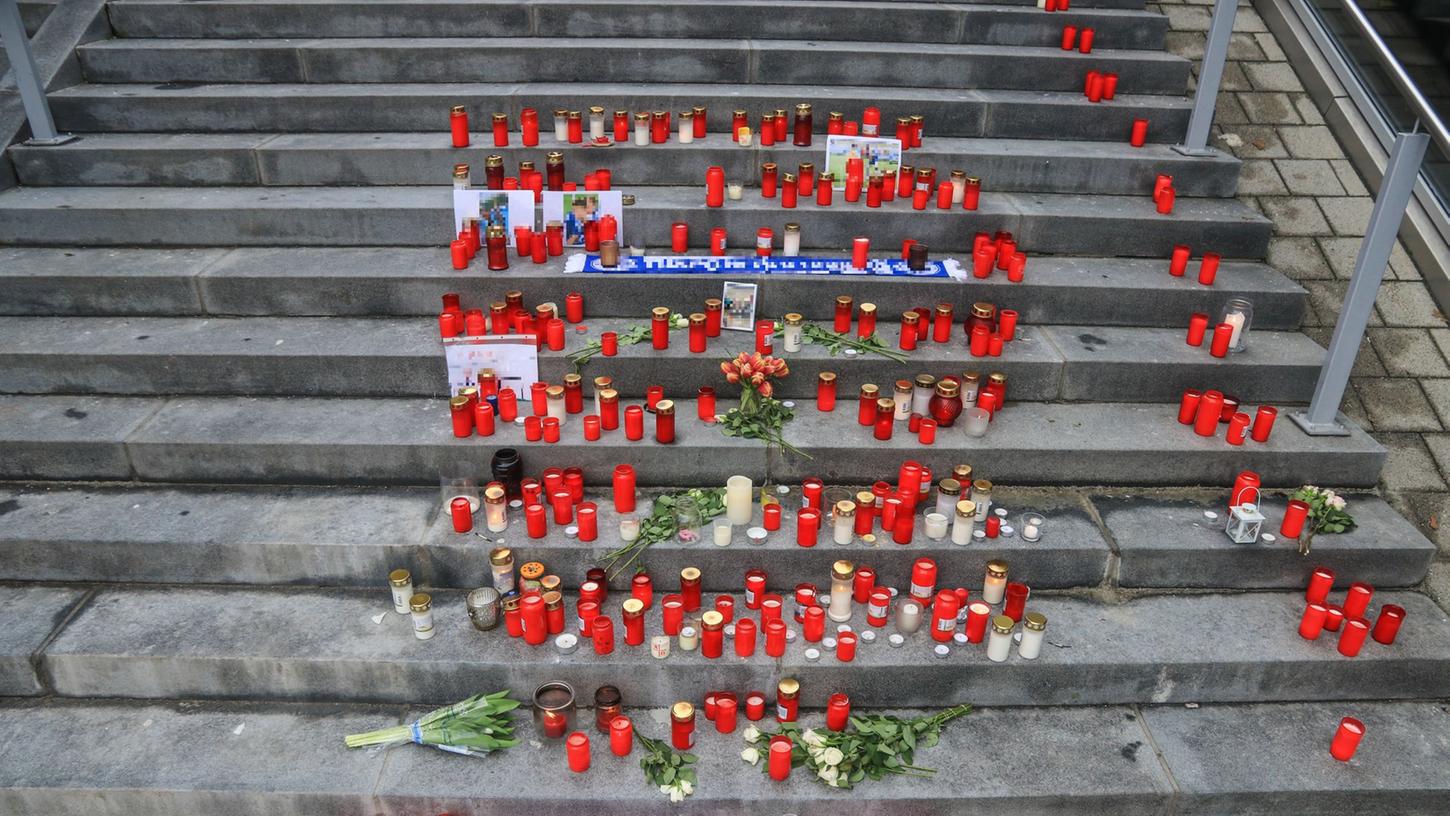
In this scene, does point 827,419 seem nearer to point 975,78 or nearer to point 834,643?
point 834,643

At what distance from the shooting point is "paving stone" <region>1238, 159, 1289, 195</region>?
5.94 meters

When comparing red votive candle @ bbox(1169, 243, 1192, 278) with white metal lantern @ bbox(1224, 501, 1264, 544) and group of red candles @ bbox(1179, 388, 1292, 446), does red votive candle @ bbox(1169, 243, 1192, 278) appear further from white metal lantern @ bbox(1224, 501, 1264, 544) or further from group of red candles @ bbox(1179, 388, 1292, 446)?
white metal lantern @ bbox(1224, 501, 1264, 544)

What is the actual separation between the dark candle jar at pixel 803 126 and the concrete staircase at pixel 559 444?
129 mm

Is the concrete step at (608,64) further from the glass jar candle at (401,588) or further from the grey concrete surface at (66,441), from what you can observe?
the glass jar candle at (401,588)

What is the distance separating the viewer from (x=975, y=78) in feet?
21.4

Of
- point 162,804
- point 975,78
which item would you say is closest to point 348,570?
point 162,804

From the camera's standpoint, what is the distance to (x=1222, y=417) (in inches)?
188

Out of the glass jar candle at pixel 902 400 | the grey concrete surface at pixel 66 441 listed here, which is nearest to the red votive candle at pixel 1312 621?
the glass jar candle at pixel 902 400

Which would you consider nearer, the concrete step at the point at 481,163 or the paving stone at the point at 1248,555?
the paving stone at the point at 1248,555

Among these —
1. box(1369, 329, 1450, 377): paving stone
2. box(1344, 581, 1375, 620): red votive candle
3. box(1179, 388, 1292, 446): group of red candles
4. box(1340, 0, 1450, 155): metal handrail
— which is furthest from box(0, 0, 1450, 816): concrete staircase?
box(1340, 0, 1450, 155): metal handrail

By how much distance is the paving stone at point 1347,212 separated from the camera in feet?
18.7

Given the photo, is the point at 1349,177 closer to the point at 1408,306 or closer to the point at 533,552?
the point at 1408,306

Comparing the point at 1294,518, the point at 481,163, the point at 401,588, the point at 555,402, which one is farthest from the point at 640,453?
the point at 1294,518

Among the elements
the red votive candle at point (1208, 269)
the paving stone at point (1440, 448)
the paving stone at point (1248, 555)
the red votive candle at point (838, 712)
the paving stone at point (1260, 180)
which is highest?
the paving stone at point (1260, 180)
